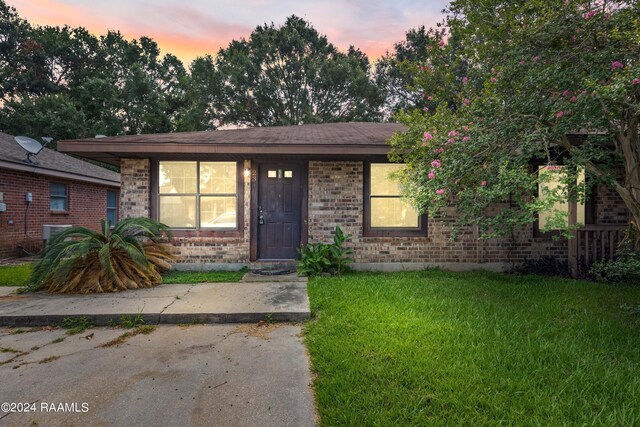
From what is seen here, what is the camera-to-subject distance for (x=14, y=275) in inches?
238

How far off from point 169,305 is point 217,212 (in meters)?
2.82

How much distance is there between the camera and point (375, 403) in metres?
2.02

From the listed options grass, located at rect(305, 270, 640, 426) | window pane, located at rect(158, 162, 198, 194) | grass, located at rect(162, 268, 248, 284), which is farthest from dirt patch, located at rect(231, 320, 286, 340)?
window pane, located at rect(158, 162, 198, 194)

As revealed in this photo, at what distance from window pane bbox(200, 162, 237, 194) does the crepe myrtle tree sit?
148 inches

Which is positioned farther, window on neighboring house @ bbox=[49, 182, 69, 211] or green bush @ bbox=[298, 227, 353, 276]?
window on neighboring house @ bbox=[49, 182, 69, 211]

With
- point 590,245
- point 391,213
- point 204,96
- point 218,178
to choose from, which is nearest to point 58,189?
point 218,178

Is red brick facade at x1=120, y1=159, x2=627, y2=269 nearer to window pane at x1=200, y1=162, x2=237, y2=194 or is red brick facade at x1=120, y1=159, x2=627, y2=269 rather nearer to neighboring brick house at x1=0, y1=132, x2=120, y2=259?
window pane at x1=200, y1=162, x2=237, y2=194

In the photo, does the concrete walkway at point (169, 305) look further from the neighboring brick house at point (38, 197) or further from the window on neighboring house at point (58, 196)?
the window on neighboring house at point (58, 196)

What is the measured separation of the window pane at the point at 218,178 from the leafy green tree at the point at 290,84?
557 inches

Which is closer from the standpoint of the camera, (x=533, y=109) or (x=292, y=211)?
(x=533, y=109)

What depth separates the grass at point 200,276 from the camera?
17.6ft

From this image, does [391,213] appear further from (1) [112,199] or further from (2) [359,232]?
(1) [112,199]

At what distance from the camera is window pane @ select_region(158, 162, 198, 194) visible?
6.40m

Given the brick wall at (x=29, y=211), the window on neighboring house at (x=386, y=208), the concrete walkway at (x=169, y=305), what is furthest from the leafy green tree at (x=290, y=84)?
the concrete walkway at (x=169, y=305)
